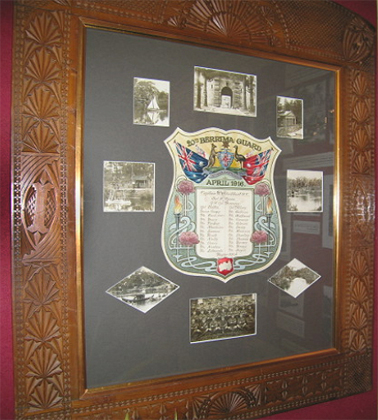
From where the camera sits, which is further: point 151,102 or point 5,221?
point 151,102

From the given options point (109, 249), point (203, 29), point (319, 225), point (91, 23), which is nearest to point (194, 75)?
point (203, 29)

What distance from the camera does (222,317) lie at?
1266 mm

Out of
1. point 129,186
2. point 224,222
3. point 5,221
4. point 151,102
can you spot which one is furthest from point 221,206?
point 5,221

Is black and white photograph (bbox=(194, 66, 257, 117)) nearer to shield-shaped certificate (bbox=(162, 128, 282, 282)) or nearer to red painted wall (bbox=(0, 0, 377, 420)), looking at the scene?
shield-shaped certificate (bbox=(162, 128, 282, 282))

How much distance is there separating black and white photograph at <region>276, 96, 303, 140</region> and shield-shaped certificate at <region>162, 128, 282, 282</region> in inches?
3.4

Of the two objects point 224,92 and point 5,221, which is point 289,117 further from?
point 5,221

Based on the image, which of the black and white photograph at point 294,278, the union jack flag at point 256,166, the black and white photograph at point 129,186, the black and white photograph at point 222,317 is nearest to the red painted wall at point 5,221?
the black and white photograph at point 129,186

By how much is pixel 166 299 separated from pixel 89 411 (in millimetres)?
442

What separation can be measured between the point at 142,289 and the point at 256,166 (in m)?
0.66

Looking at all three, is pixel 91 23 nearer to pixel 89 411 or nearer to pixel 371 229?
pixel 89 411

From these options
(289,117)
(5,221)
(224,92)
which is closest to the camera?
(5,221)

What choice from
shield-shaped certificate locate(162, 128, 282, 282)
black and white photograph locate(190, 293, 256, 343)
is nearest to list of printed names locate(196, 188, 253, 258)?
shield-shaped certificate locate(162, 128, 282, 282)

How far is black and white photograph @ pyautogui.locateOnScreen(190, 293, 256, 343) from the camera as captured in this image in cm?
123

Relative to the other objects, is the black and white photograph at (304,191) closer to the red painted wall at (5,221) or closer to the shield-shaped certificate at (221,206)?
the shield-shaped certificate at (221,206)
